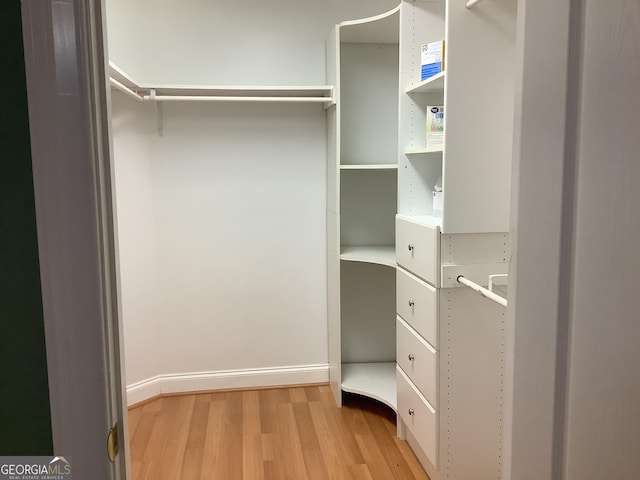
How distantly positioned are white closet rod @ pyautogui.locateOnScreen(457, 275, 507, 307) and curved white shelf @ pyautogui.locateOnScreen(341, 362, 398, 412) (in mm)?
1036

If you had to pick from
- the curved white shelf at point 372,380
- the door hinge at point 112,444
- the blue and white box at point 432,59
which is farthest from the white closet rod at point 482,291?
the door hinge at point 112,444

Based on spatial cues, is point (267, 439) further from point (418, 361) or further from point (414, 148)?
point (414, 148)

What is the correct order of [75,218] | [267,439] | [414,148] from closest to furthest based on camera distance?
[75,218], [414,148], [267,439]

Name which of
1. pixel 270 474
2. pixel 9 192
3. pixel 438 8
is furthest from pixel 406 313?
pixel 9 192

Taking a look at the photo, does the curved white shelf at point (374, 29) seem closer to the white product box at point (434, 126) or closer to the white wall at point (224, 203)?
the white wall at point (224, 203)

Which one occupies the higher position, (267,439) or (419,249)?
(419,249)

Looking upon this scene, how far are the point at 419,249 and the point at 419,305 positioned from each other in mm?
253

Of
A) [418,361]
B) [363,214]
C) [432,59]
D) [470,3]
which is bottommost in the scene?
[418,361]

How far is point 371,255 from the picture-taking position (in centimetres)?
312

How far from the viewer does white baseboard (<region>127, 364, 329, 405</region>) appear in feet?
11.1

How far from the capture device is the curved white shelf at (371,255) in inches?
118

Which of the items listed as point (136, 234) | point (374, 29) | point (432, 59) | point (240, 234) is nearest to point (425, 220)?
point (432, 59)

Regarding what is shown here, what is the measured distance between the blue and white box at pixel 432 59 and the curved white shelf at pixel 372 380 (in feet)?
5.59

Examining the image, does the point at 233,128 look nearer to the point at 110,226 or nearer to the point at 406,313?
the point at 406,313
